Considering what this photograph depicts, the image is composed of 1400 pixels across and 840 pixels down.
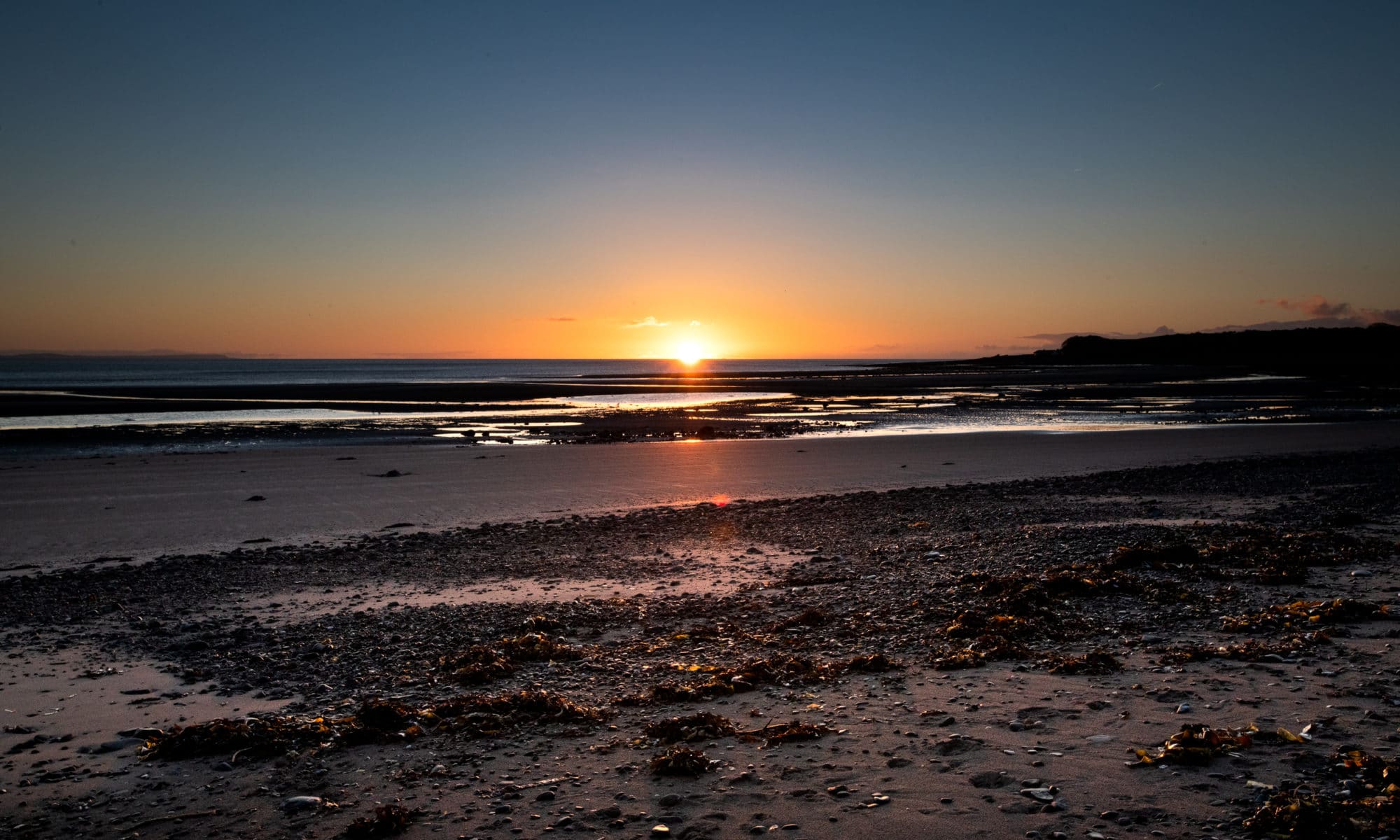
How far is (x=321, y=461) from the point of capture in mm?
24859

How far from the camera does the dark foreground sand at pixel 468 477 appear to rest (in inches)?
600

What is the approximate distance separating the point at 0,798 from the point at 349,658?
2.83 meters

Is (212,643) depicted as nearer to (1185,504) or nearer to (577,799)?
(577,799)

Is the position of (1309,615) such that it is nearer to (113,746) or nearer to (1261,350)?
(113,746)

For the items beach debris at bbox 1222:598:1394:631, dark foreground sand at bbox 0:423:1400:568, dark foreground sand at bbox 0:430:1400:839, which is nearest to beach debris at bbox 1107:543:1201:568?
dark foreground sand at bbox 0:430:1400:839

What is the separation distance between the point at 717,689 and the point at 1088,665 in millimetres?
2982

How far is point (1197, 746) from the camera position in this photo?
5.39 metres

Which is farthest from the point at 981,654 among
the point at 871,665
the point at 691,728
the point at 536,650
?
the point at 536,650

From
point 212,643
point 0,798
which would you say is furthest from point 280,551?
point 0,798

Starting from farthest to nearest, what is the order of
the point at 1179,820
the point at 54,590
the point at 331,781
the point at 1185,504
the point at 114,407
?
the point at 114,407, the point at 1185,504, the point at 54,590, the point at 331,781, the point at 1179,820

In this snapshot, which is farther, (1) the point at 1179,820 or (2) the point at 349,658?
(2) the point at 349,658

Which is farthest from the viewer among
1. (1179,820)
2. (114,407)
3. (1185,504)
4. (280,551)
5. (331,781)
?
(114,407)

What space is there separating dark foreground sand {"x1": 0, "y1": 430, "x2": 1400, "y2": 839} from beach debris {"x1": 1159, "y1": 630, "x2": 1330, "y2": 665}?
0.04 metres

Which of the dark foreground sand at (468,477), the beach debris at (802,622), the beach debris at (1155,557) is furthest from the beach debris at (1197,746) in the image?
the dark foreground sand at (468,477)
